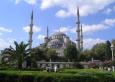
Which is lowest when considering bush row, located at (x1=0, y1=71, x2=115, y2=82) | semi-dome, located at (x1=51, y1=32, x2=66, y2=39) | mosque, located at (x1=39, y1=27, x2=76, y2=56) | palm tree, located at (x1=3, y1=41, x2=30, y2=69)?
bush row, located at (x1=0, y1=71, x2=115, y2=82)

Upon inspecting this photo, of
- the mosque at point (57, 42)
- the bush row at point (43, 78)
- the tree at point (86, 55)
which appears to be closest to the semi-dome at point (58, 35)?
the mosque at point (57, 42)

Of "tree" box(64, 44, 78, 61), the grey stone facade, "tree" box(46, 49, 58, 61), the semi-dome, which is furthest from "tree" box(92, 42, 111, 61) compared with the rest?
the semi-dome

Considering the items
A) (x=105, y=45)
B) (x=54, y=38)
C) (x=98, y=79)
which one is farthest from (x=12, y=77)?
(x=54, y=38)

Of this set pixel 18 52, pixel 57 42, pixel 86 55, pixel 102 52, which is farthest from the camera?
pixel 57 42

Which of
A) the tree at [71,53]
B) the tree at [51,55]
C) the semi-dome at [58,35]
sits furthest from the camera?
the semi-dome at [58,35]

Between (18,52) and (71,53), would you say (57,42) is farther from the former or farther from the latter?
(18,52)

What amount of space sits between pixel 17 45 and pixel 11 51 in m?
1.27

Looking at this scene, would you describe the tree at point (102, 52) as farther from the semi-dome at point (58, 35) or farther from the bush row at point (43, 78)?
the bush row at point (43, 78)

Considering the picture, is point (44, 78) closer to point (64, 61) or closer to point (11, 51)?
point (11, 51)

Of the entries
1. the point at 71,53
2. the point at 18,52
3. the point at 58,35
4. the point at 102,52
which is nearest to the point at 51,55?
the point at 71,53

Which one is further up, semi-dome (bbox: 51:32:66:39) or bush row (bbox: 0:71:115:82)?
semi-dome (bbox: 51:32:66:39)

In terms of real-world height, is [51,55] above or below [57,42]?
below

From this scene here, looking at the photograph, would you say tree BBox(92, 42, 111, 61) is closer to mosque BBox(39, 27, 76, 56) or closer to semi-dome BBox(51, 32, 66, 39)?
mosque BBox(39, 27, 76, 56)

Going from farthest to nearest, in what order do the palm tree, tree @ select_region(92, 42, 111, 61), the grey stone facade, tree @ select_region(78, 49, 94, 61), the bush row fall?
the grey stone facade < tree @ select_region(78, 49, 94, 61) < tree @ select_region(92, 42, 111, 61) < the palm tree < the bush row
